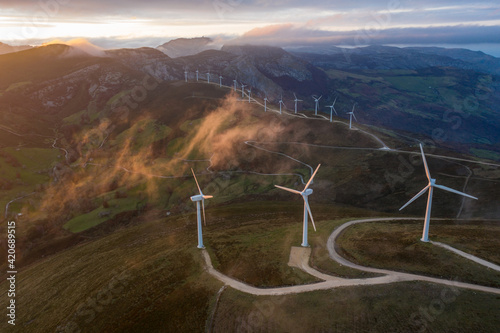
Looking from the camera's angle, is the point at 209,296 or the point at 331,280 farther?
the point at 209,296

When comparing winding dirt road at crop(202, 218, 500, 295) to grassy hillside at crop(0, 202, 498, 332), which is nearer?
grassy hillside at crop(0, 202, 498, 332)

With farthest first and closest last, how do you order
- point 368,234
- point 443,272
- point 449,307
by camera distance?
point 368,234 < point 443,272 < point 449,307

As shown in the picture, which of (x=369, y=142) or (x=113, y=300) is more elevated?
(x=369, y=142)

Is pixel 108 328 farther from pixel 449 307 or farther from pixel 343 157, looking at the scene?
pixel 343 157

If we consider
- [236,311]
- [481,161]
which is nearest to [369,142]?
[481,161]

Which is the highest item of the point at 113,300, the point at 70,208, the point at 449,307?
the point at 449,307

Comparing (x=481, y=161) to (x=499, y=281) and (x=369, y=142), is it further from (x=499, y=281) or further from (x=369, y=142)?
(x=499, y=281)

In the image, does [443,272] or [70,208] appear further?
[70,208]

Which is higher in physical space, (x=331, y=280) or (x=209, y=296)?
(x=331, y=280)

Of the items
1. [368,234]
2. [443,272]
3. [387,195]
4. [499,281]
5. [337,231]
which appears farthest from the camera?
[387,195]

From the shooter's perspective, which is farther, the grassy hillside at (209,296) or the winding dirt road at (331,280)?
the winding dirt road at (331,280)
